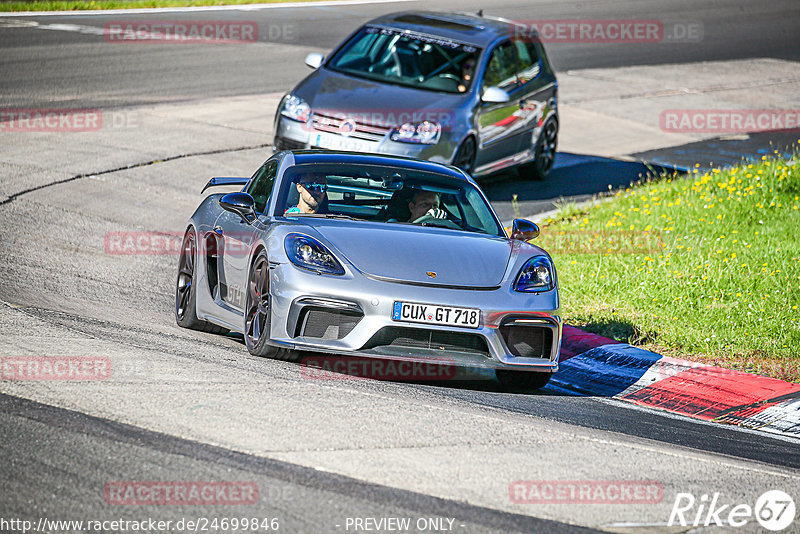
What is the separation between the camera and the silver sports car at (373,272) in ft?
23.5

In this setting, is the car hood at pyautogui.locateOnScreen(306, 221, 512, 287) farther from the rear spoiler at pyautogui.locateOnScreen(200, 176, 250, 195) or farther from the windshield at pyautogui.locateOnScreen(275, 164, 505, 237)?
the rear spoiler at pyautogui.locateOnScreen(200, 176, 250, 195)

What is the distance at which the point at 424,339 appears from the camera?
7184 millimetres

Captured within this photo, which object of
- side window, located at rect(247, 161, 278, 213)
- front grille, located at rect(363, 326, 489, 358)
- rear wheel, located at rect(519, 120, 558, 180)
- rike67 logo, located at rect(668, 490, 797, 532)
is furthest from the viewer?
rear wheel, located at rect(519, 120, 558, 180)

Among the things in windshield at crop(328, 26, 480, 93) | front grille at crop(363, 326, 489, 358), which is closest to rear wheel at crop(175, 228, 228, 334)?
front grille at crop(363, 326, 489, 358)

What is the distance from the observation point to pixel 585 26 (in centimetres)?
3064

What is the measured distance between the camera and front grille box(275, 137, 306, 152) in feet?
44.6

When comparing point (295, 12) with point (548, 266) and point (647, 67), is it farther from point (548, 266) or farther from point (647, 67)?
point (548, 266)

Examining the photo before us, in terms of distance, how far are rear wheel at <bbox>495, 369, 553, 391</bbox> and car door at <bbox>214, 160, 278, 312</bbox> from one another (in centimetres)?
180

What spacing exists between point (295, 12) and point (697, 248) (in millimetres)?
20194

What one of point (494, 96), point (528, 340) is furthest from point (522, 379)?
point (494, 96)

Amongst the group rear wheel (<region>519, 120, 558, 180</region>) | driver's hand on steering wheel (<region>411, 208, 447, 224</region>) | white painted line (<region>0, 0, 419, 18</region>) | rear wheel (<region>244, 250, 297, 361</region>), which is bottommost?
white painted line (<region>0, 0, 419, 18</region>)

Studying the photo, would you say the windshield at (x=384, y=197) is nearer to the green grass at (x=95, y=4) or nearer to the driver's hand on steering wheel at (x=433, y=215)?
the driver's hand on steering wheel at (x=433, y=215)

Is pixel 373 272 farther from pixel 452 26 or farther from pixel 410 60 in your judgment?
pixel 452 26

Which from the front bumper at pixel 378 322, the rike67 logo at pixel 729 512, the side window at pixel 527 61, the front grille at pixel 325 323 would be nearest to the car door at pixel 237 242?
the front bumper at pixel 378 322
